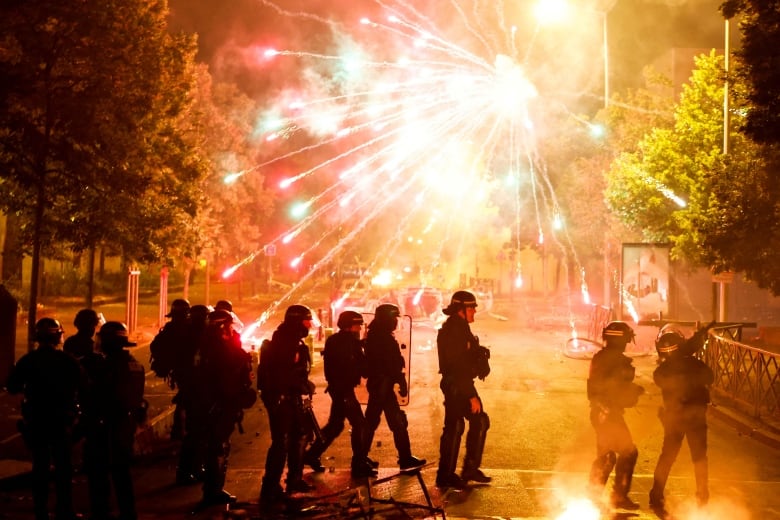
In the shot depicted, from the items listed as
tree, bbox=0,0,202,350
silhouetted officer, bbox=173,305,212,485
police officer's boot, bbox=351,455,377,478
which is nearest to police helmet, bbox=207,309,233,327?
silhouetted officer, bbox=173,305,212,485

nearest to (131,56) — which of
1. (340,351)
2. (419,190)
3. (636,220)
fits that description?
(340,351)

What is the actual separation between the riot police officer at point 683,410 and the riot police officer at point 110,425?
4.65 m

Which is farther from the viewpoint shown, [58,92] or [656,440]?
[58,92]

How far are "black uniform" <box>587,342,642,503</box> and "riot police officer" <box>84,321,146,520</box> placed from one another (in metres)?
4.13

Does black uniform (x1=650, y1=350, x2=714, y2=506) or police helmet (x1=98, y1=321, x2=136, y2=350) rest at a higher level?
police helmet (x1=98, y1=321, x2=136, y2=350)

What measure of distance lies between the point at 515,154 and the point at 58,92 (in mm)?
30723

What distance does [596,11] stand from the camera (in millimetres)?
28156

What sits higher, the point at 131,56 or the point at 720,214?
the point at 131,56

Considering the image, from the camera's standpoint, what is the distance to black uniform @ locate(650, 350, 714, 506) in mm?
7316

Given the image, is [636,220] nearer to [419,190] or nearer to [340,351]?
[340,351]

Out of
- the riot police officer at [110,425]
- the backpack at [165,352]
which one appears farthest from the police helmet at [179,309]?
the riot police officer at [110,425]

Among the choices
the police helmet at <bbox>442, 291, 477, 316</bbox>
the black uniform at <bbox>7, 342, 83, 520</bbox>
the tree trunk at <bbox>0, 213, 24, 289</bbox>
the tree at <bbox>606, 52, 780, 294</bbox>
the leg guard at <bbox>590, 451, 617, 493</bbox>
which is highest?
the tree at <bbox>606, 52, 780, 294</bbox>

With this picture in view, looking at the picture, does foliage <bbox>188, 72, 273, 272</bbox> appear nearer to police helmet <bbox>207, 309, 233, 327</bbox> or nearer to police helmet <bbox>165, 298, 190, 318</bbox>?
police helmet <bbox>165, 298, 190, 318</bbox>

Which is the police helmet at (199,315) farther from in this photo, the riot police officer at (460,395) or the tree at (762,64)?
the tree at (762,64)
